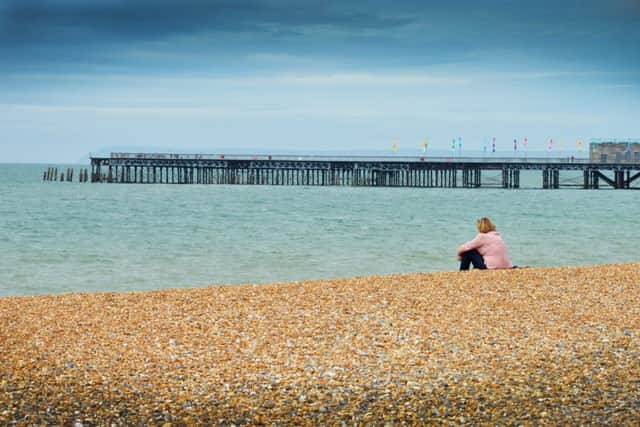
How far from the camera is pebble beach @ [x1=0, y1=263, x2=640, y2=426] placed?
5.43 m

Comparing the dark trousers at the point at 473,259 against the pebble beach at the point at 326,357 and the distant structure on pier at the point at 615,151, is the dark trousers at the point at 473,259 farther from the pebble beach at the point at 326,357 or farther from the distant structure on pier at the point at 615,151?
the distant structure on pier at the point at 615,151

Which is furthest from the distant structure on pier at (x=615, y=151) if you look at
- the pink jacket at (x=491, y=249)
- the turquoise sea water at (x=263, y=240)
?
the pink jacket at (x=491, y=249)

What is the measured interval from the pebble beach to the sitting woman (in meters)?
1.80

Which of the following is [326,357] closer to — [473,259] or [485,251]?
[473,259]

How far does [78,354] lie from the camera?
22.0 ft

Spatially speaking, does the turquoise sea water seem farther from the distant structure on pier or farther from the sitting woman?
the distant structure on pier

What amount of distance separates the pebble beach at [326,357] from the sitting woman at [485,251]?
1.80m

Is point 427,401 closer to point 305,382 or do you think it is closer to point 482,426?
point 482,426

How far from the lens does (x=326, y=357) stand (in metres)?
6.54

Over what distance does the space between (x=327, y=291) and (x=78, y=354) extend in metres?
3.51

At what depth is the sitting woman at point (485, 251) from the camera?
37.8 ft

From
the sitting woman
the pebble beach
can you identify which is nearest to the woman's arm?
the sitting woman

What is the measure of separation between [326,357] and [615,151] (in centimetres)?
8822

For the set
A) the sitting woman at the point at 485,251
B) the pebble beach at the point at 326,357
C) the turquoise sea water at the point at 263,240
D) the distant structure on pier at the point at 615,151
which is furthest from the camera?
the distant structure on pier at the point at 615,151
